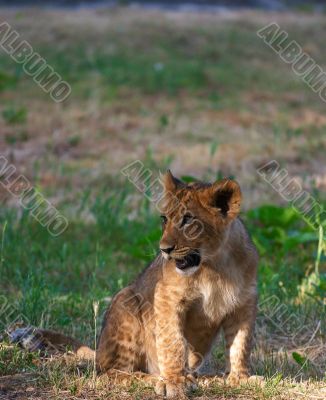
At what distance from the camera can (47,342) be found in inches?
232

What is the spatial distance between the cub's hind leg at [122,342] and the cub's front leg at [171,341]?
294 millimetres

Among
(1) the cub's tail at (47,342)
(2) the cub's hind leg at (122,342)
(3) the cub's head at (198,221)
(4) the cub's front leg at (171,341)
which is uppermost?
(3) the cub's head at (198,221)

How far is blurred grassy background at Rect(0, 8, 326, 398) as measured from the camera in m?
7.03

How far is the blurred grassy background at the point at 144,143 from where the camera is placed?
23.1ft

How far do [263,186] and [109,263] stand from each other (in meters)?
3.07

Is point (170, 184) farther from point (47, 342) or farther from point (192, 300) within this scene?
point (47, 342)

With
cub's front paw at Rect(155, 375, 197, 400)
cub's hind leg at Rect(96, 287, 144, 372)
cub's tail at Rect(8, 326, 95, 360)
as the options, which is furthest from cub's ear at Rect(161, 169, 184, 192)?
cub's tail at Rect(8, 326, 95, 360)

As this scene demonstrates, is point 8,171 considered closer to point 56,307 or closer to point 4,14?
point 56,307

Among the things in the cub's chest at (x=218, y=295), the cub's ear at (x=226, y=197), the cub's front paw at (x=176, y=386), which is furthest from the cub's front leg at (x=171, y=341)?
the cub's ear at (x=226, y=197)

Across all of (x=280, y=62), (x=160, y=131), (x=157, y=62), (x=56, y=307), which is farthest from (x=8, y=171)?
(x=280, y=62)

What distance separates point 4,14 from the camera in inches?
679

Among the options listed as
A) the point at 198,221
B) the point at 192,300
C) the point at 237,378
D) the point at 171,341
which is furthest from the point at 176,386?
the point at 198,221

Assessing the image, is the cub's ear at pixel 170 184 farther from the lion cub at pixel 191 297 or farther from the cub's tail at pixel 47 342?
the cub's tail at pixel 47 342

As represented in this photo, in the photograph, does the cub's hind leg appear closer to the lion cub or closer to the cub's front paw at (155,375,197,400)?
the lion cub
